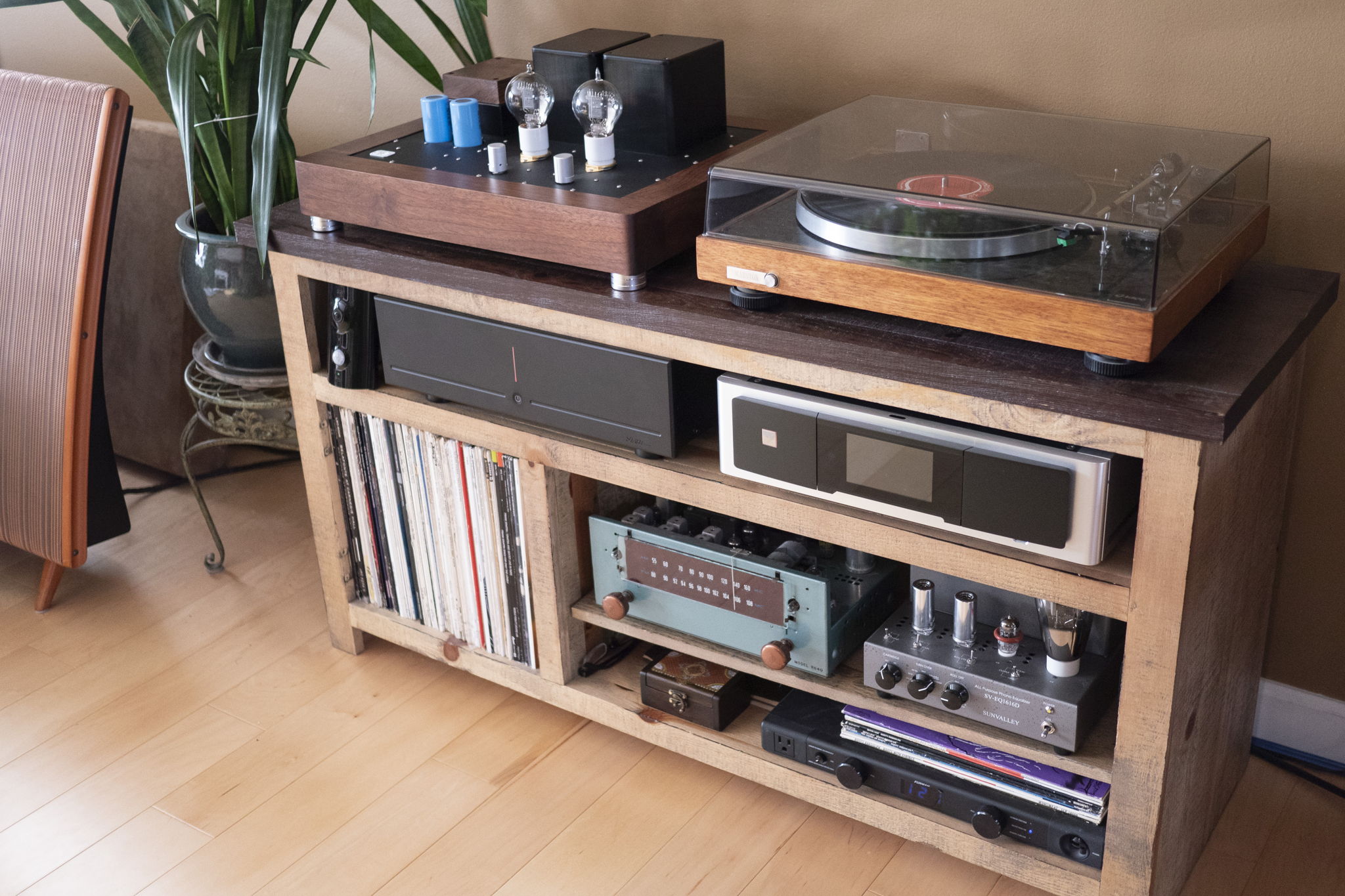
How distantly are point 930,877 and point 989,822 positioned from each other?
162 mm

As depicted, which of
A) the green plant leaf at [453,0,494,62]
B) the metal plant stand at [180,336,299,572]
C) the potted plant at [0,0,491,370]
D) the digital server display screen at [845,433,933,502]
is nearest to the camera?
the digital server display screen at [845,433,933,502]

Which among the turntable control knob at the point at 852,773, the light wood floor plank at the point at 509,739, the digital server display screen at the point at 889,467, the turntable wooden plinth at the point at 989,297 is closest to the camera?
the turntable wooden plinth at the point at 989,297

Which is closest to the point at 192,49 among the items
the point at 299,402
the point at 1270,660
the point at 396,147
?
the point at 396,147

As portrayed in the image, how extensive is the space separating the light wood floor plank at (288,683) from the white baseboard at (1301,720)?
54.7 inches

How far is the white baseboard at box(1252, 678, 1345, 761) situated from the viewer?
1.81 metres

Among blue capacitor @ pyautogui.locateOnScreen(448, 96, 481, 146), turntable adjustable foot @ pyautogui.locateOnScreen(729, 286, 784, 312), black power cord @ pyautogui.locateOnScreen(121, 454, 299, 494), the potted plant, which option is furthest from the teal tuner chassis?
black power cord @ pyautogui.locateOnScreen(121, 454, 299, 494)

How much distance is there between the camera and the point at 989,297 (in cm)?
130

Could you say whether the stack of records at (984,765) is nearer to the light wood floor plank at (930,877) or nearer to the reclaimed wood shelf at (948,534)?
the reclaimed wood shelf at (948,534)

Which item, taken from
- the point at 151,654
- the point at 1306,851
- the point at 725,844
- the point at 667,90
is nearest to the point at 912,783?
the point at 725,844

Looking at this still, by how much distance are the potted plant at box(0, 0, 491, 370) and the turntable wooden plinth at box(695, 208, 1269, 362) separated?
0.65m

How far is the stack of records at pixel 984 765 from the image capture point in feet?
4.94

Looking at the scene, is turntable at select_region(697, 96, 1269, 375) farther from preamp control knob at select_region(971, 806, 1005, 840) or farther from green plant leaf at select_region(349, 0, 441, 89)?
green plant leaf at select_region(349, 0, 441, 89)

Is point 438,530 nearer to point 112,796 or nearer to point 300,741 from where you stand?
point 300,741

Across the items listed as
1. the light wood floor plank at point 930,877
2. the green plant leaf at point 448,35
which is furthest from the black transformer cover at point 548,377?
the light wood floor plank at point 930,877
